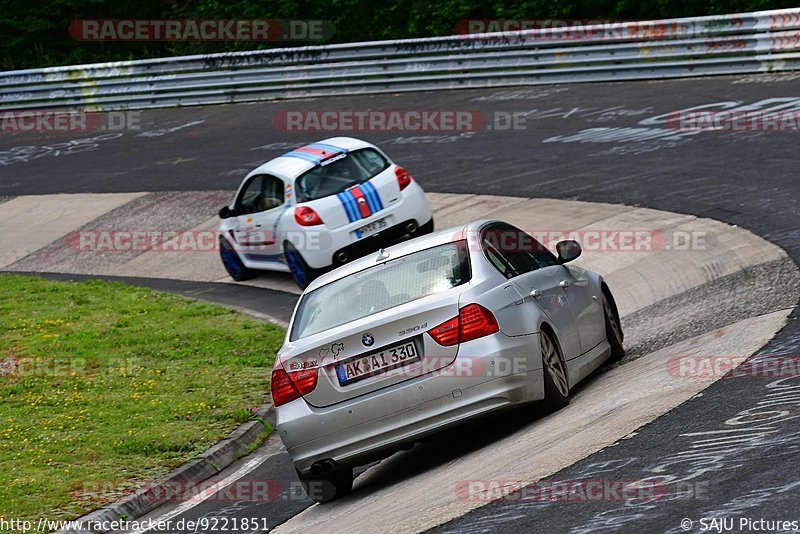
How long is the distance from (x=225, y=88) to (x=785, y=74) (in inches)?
547

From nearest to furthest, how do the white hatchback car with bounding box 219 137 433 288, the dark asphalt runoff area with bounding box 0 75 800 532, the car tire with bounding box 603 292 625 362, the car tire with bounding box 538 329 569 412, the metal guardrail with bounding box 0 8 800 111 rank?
the dark asphalt runoff area with bounding box 0 75 800 532 → the car tire with bounding box 538 329 569 412 → the car tire with bounding box 603 292 625 362 → the white hatchback car with bounding box 219 137 433 288 → the metal guardrail with bounding box 0 8 800 111

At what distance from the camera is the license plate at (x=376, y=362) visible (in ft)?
26.1

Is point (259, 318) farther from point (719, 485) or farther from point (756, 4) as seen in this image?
point (756, 4)

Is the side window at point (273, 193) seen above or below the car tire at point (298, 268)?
above

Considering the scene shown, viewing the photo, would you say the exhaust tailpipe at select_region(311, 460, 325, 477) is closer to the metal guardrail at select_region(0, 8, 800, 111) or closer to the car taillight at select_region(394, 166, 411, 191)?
the car taillight at select_region(394, 166, 411, 191)

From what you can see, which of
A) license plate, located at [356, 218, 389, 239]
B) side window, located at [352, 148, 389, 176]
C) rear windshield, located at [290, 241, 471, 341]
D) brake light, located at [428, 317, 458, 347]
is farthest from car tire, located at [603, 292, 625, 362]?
side window, located at [352, 148, 389, 176]

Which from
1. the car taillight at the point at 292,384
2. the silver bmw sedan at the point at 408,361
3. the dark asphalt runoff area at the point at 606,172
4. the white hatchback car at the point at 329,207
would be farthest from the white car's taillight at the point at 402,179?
the car taillight at the point at 292,384

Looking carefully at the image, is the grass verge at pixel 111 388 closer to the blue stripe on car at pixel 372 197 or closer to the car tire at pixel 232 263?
the car tire at pixel 232 263

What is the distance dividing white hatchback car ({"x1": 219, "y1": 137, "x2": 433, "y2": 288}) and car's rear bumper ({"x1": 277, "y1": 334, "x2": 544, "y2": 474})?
7536 mm

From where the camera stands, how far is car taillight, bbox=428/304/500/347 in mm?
7938

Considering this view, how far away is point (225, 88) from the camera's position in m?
29.8

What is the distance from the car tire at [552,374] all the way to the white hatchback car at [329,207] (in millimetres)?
7161

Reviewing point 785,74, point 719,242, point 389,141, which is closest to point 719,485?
point 719,242

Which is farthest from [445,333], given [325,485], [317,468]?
[325,485]
